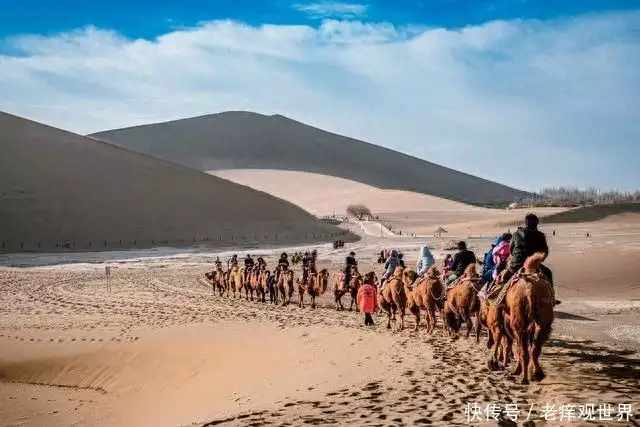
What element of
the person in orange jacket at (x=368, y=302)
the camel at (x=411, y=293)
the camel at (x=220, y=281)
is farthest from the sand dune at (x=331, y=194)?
the camel at (x=411, y=293)

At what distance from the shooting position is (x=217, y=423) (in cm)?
770

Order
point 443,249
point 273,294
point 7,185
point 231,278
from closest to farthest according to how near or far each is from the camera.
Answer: point 273,294, point 231,278, point 443,249, point 7,185

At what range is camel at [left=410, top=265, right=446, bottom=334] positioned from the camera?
47.1ft

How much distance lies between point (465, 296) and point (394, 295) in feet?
10.8

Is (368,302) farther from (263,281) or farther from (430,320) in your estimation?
(263,281)

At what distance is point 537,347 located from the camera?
28.8 ft

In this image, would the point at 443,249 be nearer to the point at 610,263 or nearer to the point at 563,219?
the point at 610,263

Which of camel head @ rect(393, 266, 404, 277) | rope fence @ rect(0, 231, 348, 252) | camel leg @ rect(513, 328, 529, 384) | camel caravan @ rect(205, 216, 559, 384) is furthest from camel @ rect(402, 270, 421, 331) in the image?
rope fence @ rect(0, 231, 348, 252)

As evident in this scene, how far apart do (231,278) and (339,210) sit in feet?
288

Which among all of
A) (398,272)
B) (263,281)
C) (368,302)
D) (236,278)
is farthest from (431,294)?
(236,278)

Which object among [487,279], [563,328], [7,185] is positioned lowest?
[563,328]

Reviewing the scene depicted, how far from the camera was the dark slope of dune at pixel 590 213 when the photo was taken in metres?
75.0

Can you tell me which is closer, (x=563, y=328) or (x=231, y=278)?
(x=563, y=328)

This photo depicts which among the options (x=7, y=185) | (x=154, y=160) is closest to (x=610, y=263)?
(x=7, y=185)
